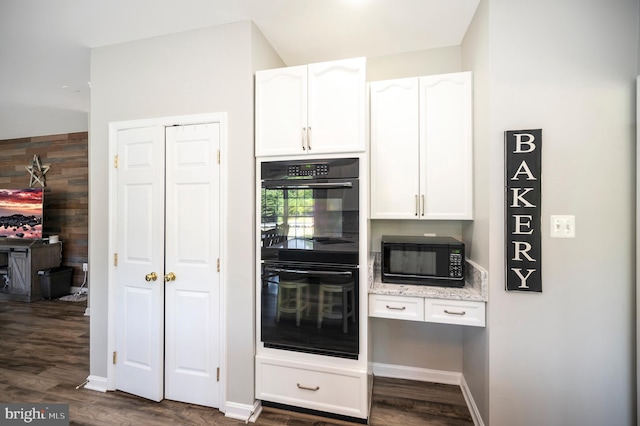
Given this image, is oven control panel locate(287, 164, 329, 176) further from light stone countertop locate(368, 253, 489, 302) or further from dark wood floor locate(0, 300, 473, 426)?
dark wood floor locate(0, 300, 473, 426)

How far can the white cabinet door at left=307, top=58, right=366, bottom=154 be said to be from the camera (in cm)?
179

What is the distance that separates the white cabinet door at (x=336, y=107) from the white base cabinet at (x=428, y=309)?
1.08 metres

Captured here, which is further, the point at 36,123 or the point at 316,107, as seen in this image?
the point at 36,123

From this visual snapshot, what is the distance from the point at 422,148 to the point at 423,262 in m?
0.86

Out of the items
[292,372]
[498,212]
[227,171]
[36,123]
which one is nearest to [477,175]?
[498,212]

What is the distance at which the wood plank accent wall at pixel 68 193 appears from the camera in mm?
4695

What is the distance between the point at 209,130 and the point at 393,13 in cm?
157

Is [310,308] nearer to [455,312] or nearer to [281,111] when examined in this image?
[455,312]

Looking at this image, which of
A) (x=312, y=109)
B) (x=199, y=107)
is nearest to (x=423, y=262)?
(x=312, y=109)

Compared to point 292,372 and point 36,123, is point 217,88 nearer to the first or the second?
point 292,372

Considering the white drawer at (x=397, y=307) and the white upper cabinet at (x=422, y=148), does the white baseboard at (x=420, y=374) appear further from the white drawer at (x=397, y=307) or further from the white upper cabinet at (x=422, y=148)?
the white upper cabinet at (x=422, y=148)

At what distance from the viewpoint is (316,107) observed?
1858mm

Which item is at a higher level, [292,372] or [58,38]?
[58,38]

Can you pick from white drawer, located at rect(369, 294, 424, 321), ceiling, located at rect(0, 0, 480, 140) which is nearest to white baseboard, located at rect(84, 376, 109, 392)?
white drawer, located at rect(369, 294, 424, 321)
